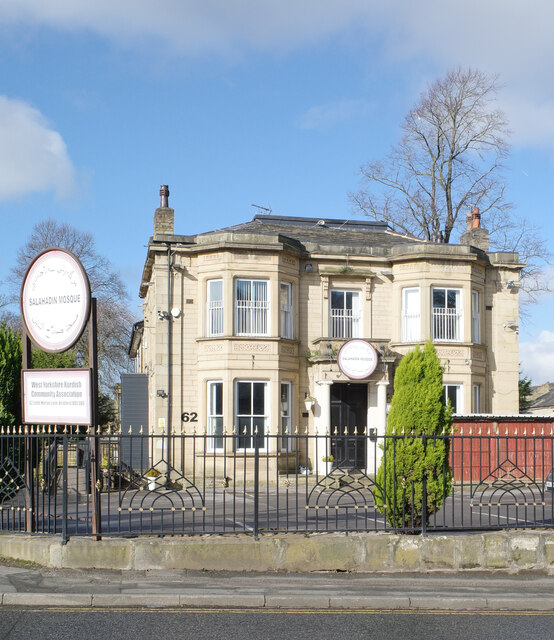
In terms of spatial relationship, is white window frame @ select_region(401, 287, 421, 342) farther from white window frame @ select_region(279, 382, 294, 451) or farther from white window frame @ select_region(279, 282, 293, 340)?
white window frame @ select_region(279, 382, 294, 451)

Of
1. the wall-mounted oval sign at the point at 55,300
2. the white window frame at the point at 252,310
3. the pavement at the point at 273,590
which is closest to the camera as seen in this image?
the pavement at the point at 273,590

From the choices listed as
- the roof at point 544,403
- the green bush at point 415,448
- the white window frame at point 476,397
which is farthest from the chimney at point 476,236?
the roof at point 544,403

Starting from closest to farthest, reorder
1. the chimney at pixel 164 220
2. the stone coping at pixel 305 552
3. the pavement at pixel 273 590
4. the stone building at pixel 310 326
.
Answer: the pavement at pixel 273 590, the stone coping at pixel 305 552, the stone building at pixel 310 326, the chimney at pixel 164 220

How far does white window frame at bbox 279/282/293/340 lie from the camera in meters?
25.4

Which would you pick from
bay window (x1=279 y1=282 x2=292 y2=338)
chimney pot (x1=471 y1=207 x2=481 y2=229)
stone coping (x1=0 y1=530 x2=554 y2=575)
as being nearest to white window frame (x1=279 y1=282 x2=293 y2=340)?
bay window (x1=279 y1=282 x2=292 y2=338)

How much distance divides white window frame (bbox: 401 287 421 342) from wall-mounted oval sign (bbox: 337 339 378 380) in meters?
2.08

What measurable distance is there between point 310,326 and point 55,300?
50.6 ft

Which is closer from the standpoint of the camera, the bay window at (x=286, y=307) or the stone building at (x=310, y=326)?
the stone building at (x=310, y=326)

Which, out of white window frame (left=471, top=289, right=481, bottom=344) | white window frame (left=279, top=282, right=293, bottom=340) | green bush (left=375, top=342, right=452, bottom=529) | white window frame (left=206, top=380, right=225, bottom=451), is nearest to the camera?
green bush (left=375, top=342, right=452, bottom=529)

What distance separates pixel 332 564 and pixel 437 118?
34.0 m

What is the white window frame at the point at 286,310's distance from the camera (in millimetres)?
25359

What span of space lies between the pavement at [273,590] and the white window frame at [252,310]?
15153 millimetres

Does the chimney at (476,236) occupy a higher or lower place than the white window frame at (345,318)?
higher

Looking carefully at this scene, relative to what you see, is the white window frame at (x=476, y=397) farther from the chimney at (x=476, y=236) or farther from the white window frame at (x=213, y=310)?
the white window frame at (x=213, y=310)
